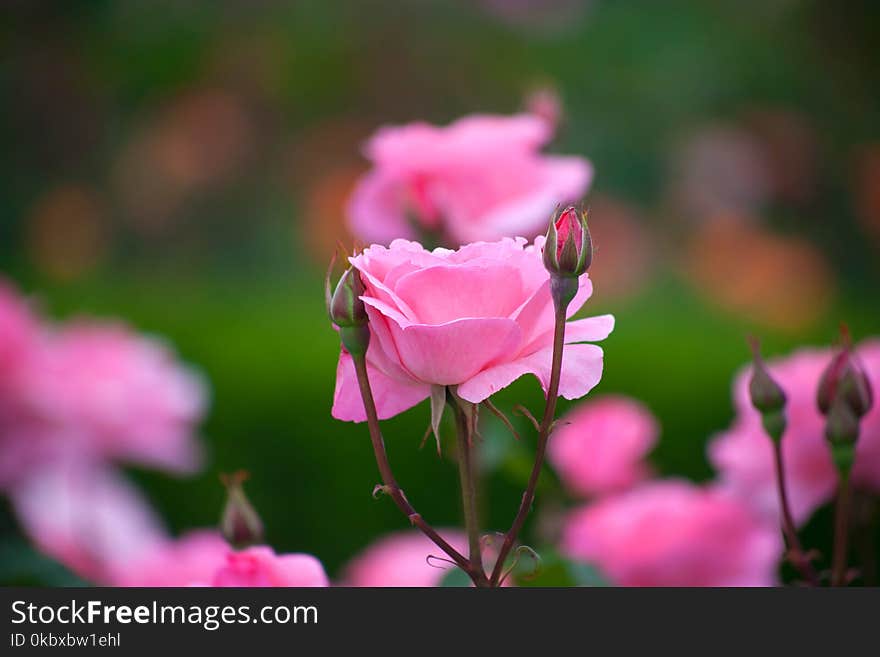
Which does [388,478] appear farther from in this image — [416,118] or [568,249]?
[416,118]

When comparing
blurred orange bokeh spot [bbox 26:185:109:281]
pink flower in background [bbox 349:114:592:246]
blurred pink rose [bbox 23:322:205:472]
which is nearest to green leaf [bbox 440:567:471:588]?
pink flower in background [bbox 349:114:592:246]

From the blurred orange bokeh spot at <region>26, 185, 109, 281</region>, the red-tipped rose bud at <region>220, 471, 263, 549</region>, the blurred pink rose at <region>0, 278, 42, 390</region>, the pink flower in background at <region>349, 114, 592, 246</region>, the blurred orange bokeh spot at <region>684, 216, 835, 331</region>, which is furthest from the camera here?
the blurred orange bokeh spot at <region>26, 185, 109, 281</region>

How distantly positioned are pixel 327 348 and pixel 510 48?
10.1 feet

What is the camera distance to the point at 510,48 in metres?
4.81

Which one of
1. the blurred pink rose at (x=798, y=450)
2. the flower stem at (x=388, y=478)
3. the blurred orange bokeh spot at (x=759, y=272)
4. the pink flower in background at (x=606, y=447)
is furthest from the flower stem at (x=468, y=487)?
the blurred orange bokeh spot at (x=759, y=272)

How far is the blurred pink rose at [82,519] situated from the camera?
0.82 m

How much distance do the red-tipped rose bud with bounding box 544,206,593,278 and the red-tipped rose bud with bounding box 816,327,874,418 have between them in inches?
5.6

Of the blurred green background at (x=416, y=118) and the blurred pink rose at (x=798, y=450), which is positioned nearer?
the blurred pink rose at (x=798, y=450)

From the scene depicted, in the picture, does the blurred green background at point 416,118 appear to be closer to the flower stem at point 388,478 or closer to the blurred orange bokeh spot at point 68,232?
the blurred orange bokeh spot at point 68,232

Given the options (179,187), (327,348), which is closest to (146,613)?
(327,348)

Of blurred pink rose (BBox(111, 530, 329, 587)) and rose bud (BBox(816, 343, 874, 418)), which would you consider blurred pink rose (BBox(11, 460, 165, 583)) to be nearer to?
blurred pink rose (BBox(111, 530, 329, 587))

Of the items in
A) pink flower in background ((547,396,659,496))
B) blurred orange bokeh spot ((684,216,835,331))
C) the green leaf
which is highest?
blurred orange bokeh spot ((684,216,835,331))

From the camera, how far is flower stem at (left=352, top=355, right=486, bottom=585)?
1.16 ft

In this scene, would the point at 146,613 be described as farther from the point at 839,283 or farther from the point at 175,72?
the point at 175,72
